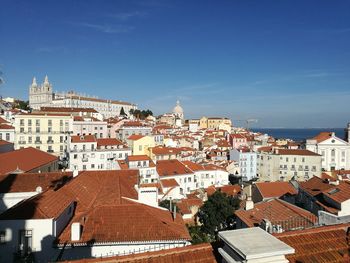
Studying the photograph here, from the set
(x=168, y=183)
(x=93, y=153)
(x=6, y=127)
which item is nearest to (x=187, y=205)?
(x=168, y=183)

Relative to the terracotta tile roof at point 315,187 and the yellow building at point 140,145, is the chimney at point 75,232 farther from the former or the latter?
the yellow building at point 140,145

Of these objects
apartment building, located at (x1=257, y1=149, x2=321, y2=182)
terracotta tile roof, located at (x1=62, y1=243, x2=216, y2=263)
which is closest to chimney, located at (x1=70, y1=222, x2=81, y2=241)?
terracotta tile roof, located at (x1=62, y1=243, x2=216, y2=263)

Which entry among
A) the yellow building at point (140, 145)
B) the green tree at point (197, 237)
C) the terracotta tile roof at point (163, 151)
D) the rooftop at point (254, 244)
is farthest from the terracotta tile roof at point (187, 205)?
the rooftop at point (254, 244)

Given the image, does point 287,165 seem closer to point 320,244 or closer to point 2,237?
point 2,237

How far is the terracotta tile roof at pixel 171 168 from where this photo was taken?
1731 inches

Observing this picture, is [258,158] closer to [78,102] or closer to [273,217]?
[273,217]

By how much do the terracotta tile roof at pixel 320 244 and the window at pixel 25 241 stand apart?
8535 millimetres

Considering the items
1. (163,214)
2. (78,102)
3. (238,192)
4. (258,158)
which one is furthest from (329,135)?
(78,102)

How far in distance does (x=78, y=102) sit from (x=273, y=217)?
113166 mm

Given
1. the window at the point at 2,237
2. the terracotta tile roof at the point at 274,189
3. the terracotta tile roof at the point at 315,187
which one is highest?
the window at the point at 2,237

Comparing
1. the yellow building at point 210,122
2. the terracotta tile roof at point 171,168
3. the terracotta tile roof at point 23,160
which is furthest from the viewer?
the yellow building at point 210,122

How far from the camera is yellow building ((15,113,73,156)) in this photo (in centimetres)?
5397

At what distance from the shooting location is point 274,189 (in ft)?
109

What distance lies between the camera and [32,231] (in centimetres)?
1050
